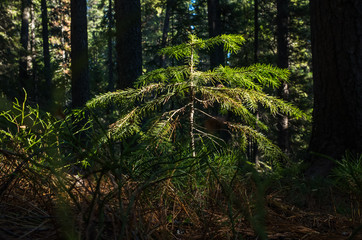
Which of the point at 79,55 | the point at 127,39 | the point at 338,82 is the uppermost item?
the point at 79,55

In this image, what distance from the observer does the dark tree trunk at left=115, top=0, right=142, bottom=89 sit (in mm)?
6152

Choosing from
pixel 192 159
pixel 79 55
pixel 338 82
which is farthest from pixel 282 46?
pixel 192 159

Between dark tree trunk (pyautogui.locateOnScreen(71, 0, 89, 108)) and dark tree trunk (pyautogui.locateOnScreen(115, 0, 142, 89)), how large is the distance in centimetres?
406

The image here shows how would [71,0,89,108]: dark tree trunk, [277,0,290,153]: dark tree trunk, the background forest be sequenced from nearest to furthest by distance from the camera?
the background forest, [71,0,89,108]: dark tree trunk, [277,0,290,153]: dark tree trunk

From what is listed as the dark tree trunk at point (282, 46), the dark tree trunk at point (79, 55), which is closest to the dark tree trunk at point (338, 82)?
the dark tree trunk at point (79, 55)

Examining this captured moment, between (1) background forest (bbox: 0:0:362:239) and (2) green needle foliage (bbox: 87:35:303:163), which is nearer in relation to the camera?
(1) background forest (bbox: 0:0:362:239)

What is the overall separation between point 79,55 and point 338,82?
878cm

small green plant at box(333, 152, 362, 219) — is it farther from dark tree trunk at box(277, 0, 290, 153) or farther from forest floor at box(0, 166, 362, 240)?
dark tree trunk at box(277, 0, 290, 153)

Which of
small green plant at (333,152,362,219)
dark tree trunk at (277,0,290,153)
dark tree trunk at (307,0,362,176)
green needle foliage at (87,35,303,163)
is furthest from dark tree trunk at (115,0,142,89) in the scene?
dark tree trunk at (277,0,290,153)

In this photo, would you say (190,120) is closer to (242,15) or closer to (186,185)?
(186,185)

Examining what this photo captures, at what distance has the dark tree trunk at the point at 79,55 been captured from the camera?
9797 millimetres

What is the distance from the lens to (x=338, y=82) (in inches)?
128

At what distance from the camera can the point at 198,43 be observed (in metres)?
2.47

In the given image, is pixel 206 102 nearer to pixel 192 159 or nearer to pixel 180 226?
pixel 192 159
